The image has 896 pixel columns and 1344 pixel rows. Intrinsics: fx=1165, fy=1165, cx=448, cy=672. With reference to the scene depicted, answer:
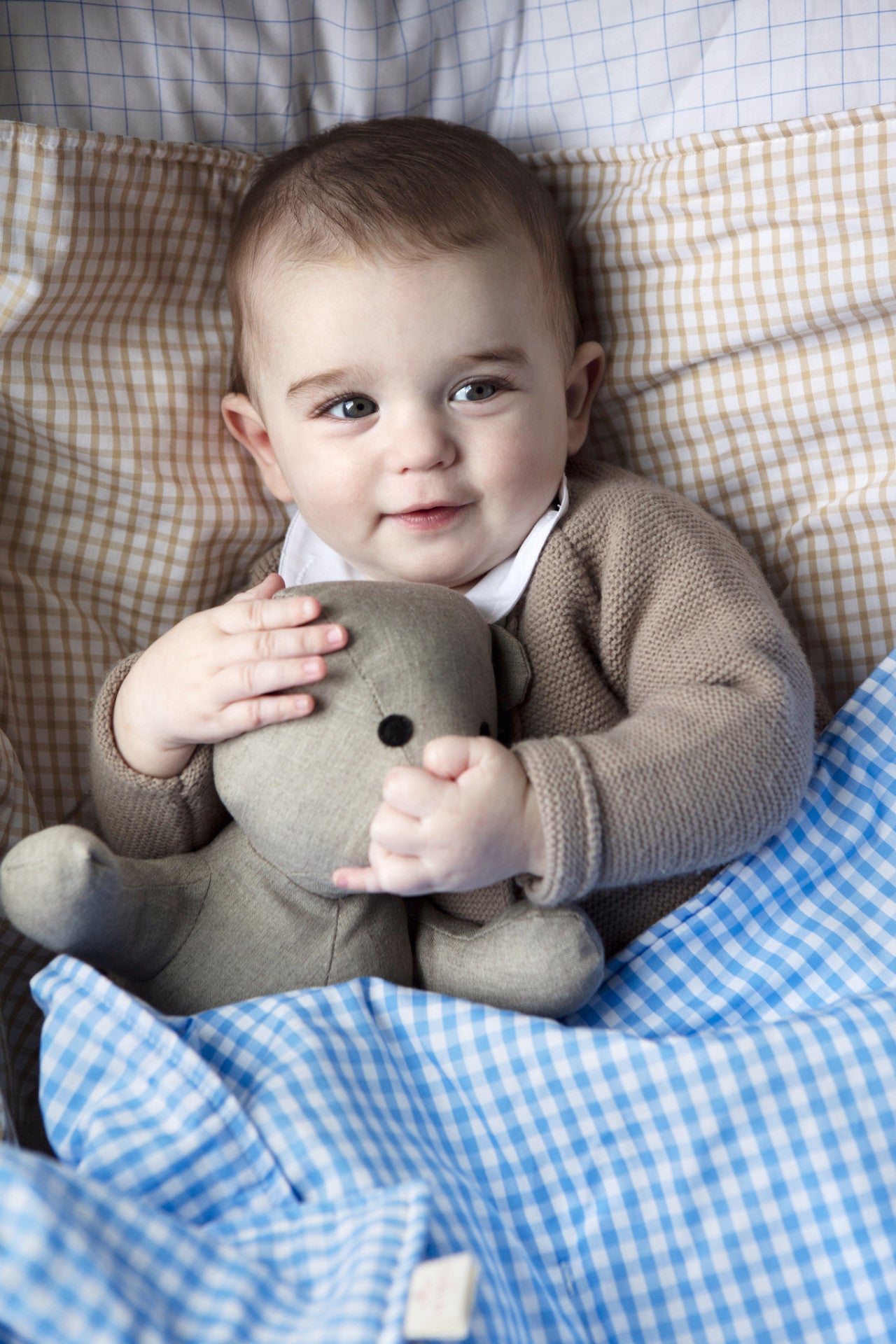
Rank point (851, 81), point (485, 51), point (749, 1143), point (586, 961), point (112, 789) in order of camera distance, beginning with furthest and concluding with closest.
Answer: point (485, 51), point (851, 81), point (112, 789), point (586, 961), point (749, 1143)

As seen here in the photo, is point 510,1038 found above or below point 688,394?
below

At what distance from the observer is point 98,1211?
0.72 metres

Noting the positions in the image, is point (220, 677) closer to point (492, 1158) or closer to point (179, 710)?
point (179, 710)

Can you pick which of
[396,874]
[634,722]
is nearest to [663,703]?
[634,722]

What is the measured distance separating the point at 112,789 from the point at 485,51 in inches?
36.9

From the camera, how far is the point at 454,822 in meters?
0.85

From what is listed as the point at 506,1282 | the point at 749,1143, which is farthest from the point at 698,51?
the point at 506,1282

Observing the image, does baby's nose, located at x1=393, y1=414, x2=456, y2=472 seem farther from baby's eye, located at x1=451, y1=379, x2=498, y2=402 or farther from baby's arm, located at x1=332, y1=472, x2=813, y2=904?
baby's arm, located at x1=332, y1=472, x2=813, y2=904

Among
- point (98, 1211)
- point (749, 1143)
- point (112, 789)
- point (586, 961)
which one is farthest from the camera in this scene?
point (112, 789)


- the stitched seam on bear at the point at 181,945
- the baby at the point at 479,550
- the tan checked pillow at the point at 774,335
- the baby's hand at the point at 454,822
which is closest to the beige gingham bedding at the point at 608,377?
the tan checked pillow at the point at 774,335

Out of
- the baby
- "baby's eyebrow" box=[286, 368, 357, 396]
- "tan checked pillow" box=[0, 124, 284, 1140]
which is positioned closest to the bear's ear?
the baby

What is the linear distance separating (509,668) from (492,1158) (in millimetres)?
436

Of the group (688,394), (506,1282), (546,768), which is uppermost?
(688,394)

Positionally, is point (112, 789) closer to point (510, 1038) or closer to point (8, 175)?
point (510, 1038)
